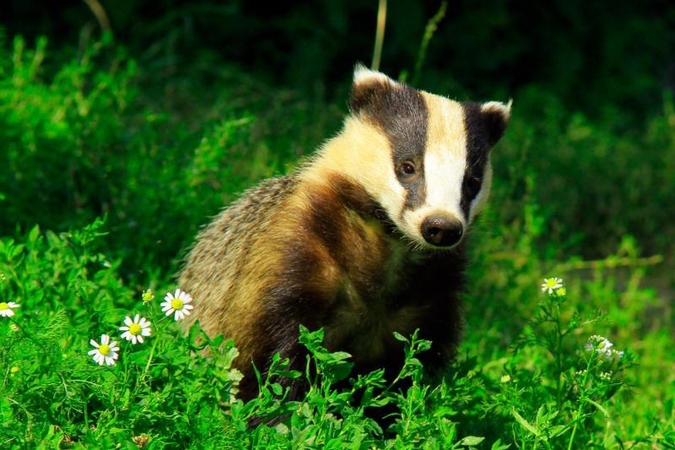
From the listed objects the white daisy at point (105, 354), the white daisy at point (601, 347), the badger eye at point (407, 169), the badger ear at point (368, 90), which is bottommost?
the white daisy at point (601, 347)

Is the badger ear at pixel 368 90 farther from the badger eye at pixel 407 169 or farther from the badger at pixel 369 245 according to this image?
the badger eye at pixel 407 169

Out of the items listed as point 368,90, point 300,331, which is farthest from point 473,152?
point 300,331

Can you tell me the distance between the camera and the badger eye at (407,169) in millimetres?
3684

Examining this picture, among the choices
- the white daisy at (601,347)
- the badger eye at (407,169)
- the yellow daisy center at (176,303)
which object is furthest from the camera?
the badger eye at (407,169)

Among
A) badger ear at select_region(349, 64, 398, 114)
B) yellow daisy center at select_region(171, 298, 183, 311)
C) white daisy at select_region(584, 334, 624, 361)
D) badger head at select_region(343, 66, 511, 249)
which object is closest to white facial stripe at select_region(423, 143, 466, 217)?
badger head at select_region(343, 66, 511, 249)

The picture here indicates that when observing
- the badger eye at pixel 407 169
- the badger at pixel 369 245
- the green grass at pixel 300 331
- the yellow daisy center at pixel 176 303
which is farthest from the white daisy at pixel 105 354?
the badger eye at pixel 407 169

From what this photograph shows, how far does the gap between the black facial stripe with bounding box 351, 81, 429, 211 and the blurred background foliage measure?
3.03ft

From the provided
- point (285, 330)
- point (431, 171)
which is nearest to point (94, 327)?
point (285, 330)

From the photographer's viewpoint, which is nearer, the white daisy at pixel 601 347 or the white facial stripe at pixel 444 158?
the white daisy at pixel 601 347

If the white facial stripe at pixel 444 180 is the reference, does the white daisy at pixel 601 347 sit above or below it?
below

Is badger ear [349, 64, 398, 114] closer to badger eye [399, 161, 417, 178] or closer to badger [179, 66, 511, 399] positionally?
badger [179, 66, 511, 399]

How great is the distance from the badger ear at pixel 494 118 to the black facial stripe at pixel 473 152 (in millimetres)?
36

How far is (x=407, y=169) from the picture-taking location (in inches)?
146

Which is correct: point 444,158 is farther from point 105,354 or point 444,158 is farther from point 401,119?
point 105,354
